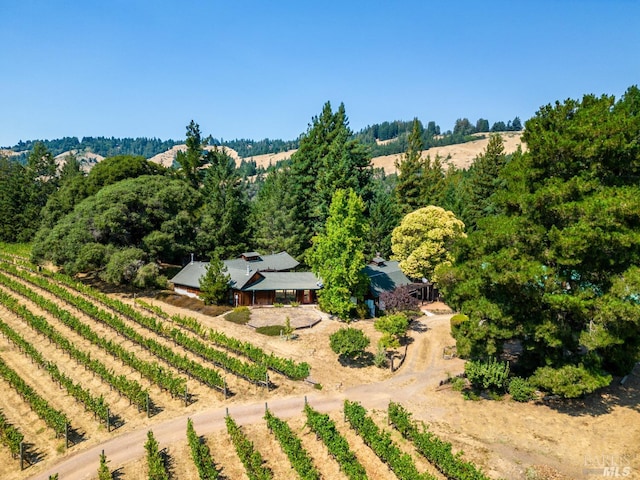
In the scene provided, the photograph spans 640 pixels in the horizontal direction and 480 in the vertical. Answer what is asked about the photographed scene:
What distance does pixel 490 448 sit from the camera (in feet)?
67.8

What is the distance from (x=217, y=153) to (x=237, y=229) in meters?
11.9

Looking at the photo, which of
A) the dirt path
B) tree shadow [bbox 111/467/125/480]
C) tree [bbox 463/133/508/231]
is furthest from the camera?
tree [bbox 463/133/508/231]

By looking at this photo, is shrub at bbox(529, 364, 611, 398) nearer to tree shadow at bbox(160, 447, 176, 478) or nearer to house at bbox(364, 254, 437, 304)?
tree shadow at bbox(160, 447, 176, 478)

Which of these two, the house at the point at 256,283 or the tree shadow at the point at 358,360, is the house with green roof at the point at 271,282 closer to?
the house at the point at 256,283

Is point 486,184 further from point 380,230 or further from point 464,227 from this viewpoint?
point 380,230

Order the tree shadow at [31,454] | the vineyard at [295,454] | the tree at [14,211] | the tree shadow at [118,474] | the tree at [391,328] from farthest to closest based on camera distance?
the tree at [14,211]
the tree at [391,328]
the tree shadow at [31,454]
the tree shadow at [118,474]
the vineyard at [295,454]

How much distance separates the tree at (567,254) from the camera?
21594 millimetres

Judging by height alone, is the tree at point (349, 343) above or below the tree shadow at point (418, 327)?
above

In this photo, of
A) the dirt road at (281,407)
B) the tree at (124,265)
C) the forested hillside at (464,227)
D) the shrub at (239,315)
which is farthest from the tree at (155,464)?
the tree at (124,265)

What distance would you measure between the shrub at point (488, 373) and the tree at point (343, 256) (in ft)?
49.3

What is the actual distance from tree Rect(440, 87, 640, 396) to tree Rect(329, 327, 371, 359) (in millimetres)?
7309

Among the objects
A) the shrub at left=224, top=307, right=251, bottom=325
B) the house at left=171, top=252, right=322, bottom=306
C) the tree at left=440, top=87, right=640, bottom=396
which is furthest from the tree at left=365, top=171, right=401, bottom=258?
the tree at left=440, top=87, right=640, bottom=396

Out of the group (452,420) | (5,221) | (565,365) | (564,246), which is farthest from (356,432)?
(5,221)

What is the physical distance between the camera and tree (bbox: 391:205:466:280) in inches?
1818
